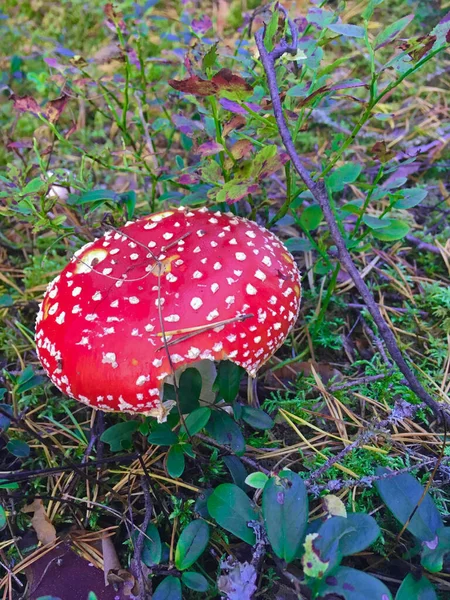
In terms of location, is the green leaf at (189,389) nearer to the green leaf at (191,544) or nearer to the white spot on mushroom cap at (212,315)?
the white spot on mushroom cap at (212,315)

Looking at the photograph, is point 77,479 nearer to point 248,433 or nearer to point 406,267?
point 248,433

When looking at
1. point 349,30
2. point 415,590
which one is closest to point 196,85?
point 349,30

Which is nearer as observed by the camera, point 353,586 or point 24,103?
point 353,586

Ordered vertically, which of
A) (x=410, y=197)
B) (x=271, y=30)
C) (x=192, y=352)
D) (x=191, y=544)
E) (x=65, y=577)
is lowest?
(x=65, y=577)

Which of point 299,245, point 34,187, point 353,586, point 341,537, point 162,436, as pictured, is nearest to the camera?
point 353,586

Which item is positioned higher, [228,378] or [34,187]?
[34,187]

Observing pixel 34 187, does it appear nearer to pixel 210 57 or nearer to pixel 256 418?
pixel 210 57

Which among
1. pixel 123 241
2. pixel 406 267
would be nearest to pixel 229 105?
pixel 123 241
